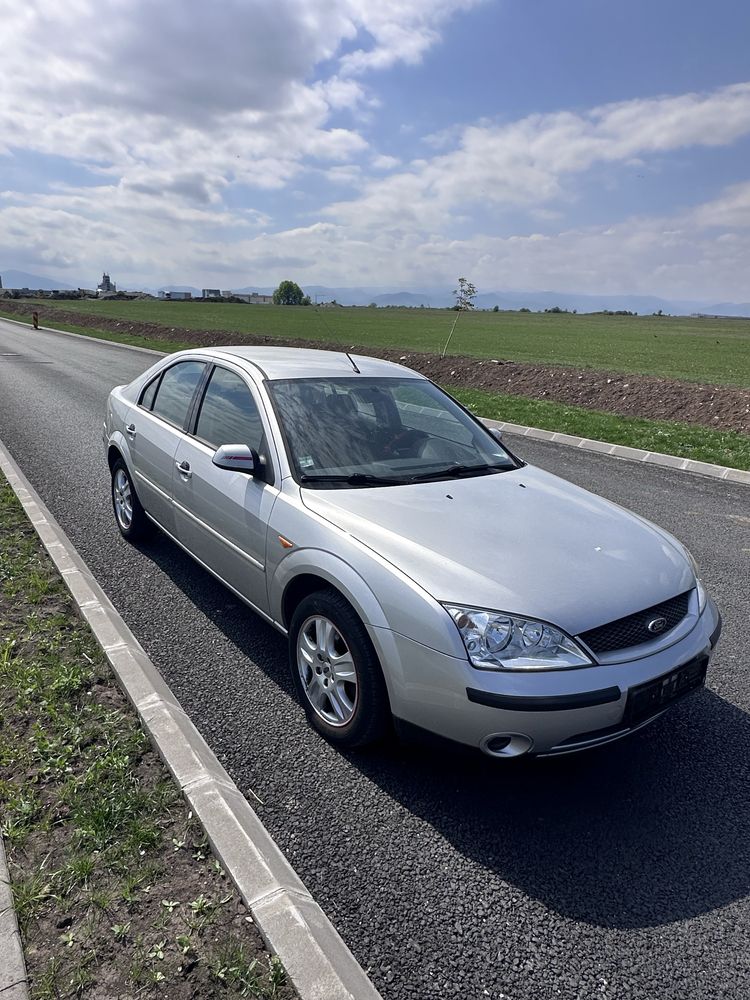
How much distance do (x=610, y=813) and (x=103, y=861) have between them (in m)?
1.96

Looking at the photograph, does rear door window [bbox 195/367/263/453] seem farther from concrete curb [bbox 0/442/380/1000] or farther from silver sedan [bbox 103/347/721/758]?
concrete curb [bbox 0/442/380/1000]

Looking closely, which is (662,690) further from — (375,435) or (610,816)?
(375,435)

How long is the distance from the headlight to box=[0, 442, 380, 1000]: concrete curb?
3.29ft

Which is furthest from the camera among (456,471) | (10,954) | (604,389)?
(604,389)

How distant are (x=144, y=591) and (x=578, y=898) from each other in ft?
11.4

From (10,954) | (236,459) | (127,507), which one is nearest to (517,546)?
(236,459)

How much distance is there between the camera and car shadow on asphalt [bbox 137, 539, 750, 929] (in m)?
2.39

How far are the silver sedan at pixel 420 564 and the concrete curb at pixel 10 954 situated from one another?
4.50ft

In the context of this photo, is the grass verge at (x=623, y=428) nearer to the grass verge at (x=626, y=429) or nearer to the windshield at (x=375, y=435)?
the grass verge at (x=626, y=429)

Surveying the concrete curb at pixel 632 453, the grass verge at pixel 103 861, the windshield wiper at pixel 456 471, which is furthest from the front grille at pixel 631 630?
the concrete curb at pixel 632 453

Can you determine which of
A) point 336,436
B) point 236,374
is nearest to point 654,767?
point 336,436

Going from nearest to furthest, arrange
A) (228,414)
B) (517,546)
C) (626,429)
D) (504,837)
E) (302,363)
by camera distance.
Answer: (504,837) < (517,546) < (228,414) < (302,363) < (626,429)

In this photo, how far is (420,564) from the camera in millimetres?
2707

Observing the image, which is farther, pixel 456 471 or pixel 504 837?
pixel 456 471
